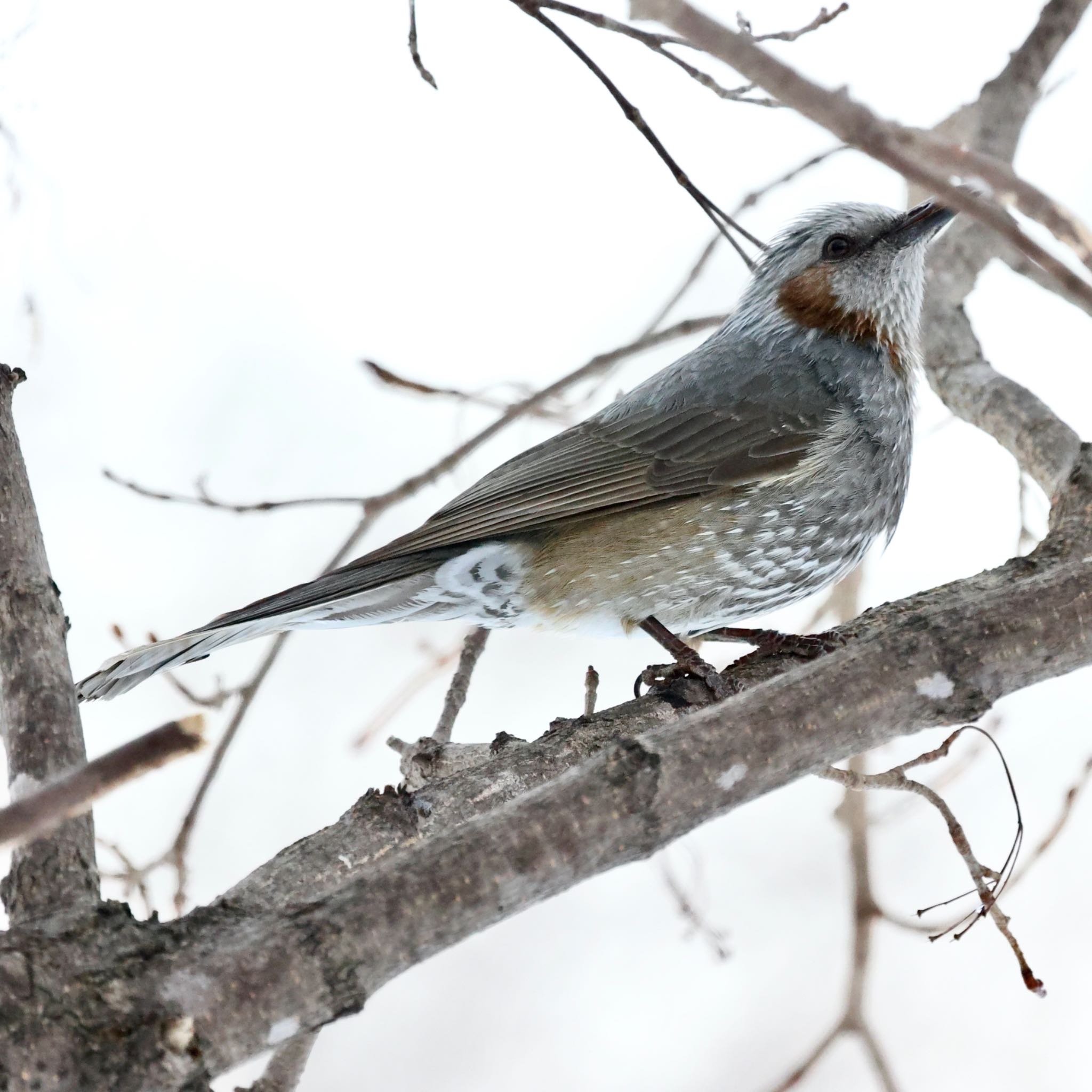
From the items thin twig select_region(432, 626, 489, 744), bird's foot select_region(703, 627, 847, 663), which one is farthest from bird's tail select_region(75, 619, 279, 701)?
bird's foot select_region(703, 627, 847, 663)

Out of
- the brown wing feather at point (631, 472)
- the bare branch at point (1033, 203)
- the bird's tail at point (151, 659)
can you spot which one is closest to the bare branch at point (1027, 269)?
the brown wing feather at point (631, 472)

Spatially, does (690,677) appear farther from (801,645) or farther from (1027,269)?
(1027,269)

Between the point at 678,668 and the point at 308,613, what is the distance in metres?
1.12

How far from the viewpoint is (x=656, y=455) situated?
12.9 feet

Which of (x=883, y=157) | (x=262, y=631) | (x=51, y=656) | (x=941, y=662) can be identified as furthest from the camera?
(x=262, y=631)

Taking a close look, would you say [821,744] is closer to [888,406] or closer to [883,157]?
[883,157]

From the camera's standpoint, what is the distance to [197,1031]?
1.69 meters

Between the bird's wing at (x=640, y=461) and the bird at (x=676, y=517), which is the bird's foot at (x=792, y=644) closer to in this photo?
the bird at (x=676, y=517)

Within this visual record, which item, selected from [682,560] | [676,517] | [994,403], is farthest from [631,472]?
[994,403]

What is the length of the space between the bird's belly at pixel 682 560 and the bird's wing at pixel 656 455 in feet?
0.24

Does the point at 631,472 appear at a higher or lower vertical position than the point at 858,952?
higher

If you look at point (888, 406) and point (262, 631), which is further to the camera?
point (888, 406)

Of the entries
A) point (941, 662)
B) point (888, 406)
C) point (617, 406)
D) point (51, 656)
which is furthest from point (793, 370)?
point (51, 656)

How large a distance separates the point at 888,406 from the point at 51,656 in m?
2.88
